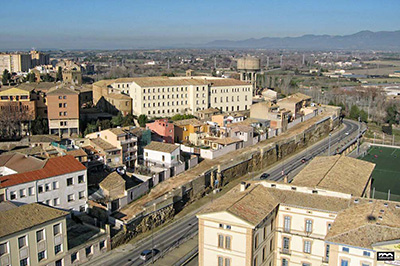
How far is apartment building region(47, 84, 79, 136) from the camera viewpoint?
38.6m

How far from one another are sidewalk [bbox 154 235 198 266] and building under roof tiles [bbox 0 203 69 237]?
550 centimetres

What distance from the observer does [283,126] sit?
4894cm

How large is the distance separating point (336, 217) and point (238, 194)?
438 centimetres

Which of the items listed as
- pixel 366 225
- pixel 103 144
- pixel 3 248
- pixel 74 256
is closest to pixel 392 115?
pixel 103 144

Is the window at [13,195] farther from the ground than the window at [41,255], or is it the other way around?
the window at [13,195]

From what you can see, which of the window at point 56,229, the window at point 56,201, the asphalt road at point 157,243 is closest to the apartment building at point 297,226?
the asphalt road at point 157,243

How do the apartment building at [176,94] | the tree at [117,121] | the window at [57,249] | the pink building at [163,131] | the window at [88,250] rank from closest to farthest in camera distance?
the window at [57,249], the window at [88,250], the pink building at [163,131], the tree at [117,121], the apartment building at [176,94]

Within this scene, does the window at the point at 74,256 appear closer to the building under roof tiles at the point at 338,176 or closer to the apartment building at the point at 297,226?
the apartment building at the point at 297,226

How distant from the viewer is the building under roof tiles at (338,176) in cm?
2045

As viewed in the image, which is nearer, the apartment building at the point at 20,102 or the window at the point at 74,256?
the window at the point at 74,256

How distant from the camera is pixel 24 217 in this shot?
65.0 ft

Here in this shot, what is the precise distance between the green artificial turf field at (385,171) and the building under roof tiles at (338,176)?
910 cm

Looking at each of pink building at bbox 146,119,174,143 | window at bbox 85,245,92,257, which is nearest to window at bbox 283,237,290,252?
window at bbox 85,245,92,257

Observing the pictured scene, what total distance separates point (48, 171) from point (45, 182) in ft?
2.26
